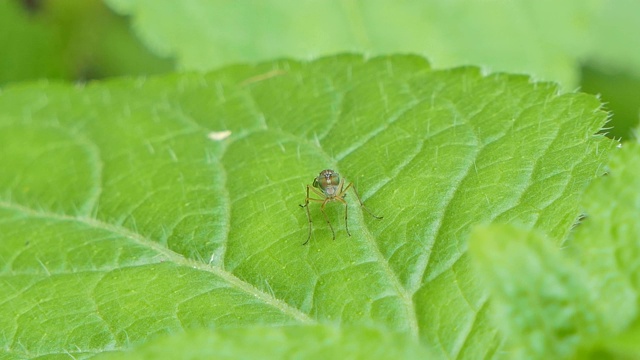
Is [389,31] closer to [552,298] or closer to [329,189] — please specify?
[329,189]

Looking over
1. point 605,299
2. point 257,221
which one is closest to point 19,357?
point 257,221

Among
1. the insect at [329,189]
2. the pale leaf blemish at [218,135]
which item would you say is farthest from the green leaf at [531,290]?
the pale leaf blemish at [218,135]

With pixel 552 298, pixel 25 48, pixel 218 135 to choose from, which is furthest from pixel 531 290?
pixel 25 48

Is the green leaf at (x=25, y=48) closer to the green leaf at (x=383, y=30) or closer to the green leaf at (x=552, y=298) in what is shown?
the green leaf at (x=383, y=30)

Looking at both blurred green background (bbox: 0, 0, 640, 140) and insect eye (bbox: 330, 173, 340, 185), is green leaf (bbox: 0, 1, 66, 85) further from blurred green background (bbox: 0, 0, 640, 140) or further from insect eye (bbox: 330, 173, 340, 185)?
insect eye (bbox: 330, 173, 340, 185)

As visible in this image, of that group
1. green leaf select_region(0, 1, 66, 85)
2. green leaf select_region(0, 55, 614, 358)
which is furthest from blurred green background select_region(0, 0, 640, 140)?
green leaf select_region(0, 1, 66, 85)

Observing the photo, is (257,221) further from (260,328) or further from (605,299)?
(605,299)
